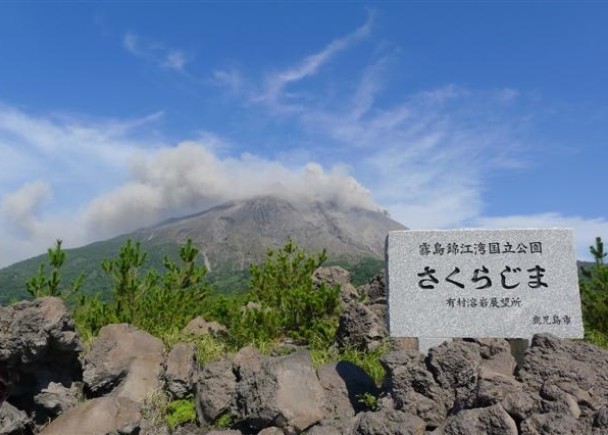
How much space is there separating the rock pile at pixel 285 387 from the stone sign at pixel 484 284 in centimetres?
116

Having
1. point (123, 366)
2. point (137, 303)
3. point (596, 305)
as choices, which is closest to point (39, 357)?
point (123, 366)

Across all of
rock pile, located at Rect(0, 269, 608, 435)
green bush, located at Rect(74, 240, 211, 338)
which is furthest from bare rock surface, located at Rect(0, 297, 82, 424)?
green bush, located at Rect(74, 240, 211, 338)

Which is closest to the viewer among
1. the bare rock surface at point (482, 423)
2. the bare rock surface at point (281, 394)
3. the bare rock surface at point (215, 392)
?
the bare rock surface at point (482, 423)

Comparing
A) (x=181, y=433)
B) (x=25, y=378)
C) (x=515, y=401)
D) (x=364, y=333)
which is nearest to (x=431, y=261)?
(x=364, y=333)

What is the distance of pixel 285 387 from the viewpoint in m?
6.72

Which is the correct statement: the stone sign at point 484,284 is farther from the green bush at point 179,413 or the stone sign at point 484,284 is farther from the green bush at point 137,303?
the green bush at point 137,303

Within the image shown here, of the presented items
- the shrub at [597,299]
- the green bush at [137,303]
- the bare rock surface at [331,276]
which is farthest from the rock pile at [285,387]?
the bare rock surface at [331,276]

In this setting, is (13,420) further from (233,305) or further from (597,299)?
(597,299)

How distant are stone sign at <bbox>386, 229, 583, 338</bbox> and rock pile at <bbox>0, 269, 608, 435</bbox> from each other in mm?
1160

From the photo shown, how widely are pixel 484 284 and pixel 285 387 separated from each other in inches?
150

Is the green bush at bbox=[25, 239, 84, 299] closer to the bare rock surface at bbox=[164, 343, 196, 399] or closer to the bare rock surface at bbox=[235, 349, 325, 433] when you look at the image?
the bare rock surface at bbox=[164, 343, 196, 399]

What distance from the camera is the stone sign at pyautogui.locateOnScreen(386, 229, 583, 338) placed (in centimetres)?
852

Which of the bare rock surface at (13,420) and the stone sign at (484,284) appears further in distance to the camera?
the stone sign at (484,284)

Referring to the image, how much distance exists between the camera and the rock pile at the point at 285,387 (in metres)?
5.72
